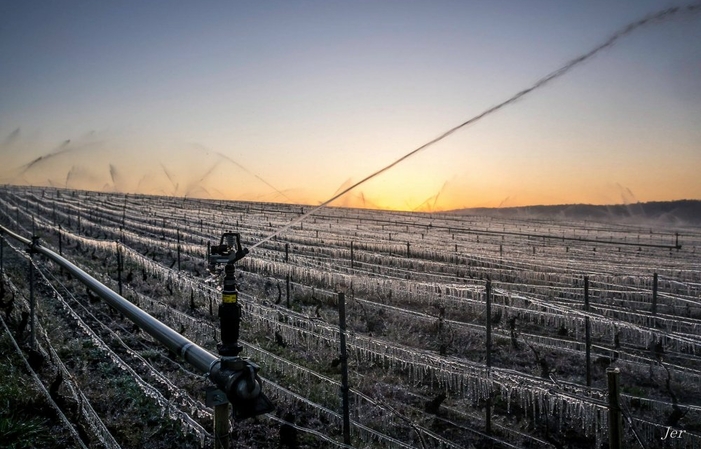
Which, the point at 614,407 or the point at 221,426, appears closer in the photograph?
the point at 221,426

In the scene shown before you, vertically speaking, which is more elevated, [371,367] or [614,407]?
[614,407]

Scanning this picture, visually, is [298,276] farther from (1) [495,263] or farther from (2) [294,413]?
(2) [294,413]

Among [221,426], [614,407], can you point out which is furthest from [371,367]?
[221,426]

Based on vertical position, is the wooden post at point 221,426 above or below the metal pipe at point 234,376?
below

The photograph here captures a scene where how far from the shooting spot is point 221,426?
6.17 feet

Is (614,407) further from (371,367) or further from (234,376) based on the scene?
(371,367)

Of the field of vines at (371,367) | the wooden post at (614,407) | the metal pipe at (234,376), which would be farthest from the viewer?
the field of vines at (371,367)

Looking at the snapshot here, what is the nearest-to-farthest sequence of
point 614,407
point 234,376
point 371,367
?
point 234,376, point 614,407, point 371,367

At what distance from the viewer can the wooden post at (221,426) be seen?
1.87 meters

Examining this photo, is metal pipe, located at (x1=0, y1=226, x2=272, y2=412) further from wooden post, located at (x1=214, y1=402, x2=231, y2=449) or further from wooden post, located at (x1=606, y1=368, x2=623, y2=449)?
wooden post, located at (x1=606, y1=368, x2=623, y2=449)

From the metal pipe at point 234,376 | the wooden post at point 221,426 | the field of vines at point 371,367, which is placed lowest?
the field of vines at point 371,367

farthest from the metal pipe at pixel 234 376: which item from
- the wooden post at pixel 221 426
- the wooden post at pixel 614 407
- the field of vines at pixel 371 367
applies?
the field of vines at pixel 371 367

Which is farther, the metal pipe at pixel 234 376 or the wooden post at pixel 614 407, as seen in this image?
the wooden post at pixel 614 407

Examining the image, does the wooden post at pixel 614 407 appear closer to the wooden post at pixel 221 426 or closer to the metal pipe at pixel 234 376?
the metal pipe at pixel 234 376
